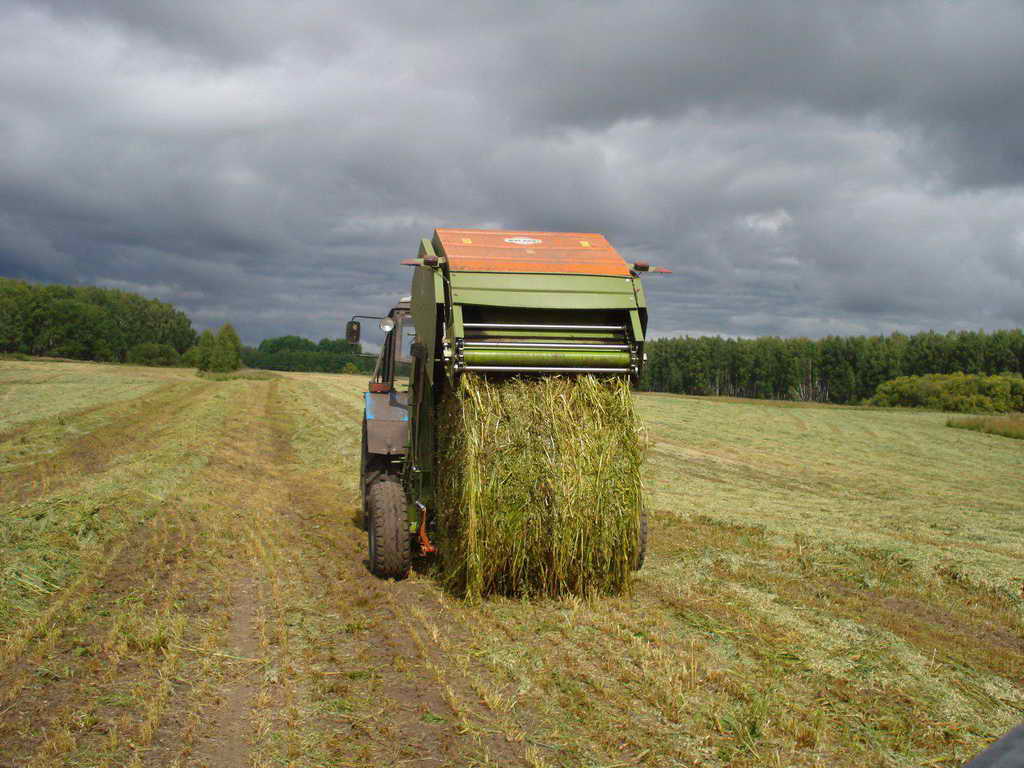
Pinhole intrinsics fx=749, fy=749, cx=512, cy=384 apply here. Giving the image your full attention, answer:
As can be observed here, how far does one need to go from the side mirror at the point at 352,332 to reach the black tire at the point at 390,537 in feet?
8.72

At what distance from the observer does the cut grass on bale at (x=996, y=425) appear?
105 ft

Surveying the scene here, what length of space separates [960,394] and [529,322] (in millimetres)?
60152

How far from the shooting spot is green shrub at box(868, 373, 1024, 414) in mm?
53062

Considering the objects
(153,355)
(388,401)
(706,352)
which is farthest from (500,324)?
(706,352)

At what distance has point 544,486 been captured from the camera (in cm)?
585

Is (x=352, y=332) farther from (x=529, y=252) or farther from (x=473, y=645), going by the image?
(x=473, y=645)

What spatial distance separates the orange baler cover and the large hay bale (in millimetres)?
1024

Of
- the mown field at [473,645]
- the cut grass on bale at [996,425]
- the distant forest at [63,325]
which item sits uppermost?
the distant forest at [63,325]

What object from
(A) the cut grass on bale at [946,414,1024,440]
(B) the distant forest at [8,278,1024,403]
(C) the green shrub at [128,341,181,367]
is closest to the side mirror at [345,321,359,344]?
(A) the cut grass on bale at [946,414,1024,440]

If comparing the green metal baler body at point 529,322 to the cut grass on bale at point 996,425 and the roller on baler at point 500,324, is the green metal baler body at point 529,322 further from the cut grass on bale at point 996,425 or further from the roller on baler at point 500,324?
the cut grass on bale at point 996,425

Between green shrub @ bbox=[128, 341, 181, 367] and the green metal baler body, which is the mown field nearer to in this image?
the green metal baler body

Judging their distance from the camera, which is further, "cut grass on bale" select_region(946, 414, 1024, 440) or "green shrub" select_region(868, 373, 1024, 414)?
"green shrub" select_region(868, 373, 1024, 414)

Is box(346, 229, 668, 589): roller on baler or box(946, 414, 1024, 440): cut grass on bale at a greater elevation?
box(346, 229, 668, 589): roller on baler

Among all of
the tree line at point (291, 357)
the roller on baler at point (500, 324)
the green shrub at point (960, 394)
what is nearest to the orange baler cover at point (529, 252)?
the roller on baler at point (500, 324)
